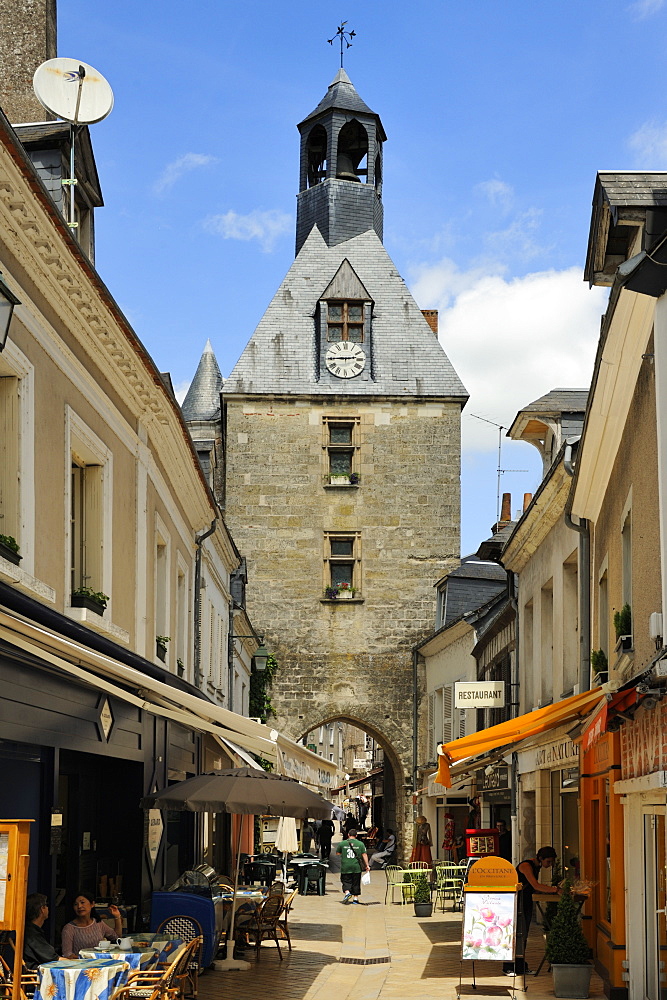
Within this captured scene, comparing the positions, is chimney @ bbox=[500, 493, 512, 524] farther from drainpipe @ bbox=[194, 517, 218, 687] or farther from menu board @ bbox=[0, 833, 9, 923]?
menu board @ bbox=[0, 833, 9, 923]

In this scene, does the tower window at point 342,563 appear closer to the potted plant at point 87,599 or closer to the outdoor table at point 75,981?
the potted plant at point 87,599

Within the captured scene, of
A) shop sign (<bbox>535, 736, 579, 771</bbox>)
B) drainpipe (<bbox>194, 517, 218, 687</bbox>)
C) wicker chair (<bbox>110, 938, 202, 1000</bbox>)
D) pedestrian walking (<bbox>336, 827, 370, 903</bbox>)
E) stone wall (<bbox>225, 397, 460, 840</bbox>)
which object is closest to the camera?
wicker chair (<bbox>110, 938, 202, 1000</bbox>)

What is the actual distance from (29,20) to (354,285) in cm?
2156

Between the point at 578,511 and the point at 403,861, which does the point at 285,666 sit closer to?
the point at 403,861

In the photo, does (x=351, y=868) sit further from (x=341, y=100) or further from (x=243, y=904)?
(x=341, y=100)

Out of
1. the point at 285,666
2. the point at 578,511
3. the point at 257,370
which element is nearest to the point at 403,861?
the point at 285,666

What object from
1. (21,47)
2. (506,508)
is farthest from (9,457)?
(506,508)

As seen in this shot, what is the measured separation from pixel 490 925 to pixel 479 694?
8321 millimetres

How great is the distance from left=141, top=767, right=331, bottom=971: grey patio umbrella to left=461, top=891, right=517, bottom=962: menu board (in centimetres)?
230

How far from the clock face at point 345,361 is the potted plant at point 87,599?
77.7 ft

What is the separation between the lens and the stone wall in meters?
32.1

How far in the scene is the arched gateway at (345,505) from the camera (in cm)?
3216

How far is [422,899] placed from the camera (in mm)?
19266

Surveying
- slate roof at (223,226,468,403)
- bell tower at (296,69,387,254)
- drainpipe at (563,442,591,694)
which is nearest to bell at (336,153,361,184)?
bell tower at (296,69,387,254)
